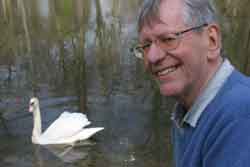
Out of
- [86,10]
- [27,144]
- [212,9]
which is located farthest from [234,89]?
[86,10]

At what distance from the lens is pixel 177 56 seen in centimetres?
214

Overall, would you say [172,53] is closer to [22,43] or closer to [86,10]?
[22,43]

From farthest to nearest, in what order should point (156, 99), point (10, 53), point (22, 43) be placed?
point (22, 43)
point (10, 53)
point (156, 99)

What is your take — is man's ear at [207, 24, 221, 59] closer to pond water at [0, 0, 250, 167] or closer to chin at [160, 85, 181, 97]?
chin at [160, 85, 181, 97]

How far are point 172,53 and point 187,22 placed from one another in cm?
15

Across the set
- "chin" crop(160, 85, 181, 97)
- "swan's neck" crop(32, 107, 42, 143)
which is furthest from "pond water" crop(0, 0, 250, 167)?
"chin" crop(160, 85, 181, 97)

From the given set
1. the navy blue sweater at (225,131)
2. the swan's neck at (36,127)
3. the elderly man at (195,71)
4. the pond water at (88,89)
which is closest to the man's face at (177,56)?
the elderly man at (195,71)

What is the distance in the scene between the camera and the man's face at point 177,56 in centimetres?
209

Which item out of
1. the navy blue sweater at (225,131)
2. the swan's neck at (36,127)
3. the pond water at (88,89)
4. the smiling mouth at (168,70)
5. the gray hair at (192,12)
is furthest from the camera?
the swan's neck at (36,127)

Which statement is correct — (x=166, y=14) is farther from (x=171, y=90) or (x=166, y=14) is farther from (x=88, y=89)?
(x=88, y=89)

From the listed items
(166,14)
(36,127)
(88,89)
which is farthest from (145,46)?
(88,89)

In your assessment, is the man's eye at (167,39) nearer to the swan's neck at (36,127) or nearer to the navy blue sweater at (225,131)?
the navy blue sweater at (225,131)

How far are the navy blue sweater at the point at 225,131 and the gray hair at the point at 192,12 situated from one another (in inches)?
10.2

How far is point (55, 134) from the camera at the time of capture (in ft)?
29.0
